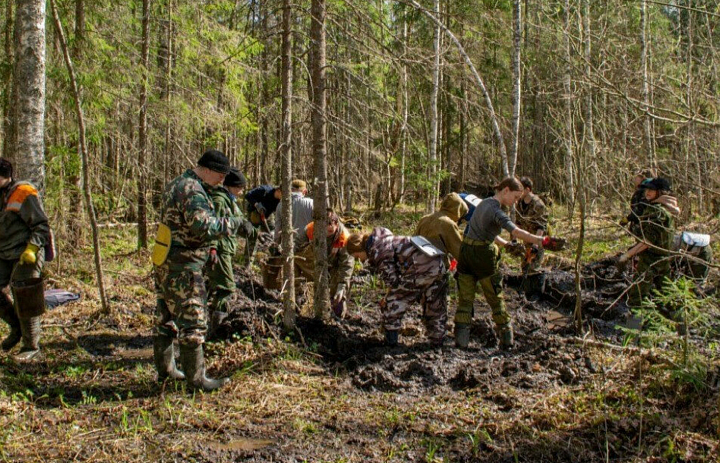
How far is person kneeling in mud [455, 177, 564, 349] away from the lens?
6000 millimetres

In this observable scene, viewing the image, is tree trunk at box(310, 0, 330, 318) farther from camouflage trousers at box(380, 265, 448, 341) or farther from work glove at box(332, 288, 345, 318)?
camouflage trousers at box(380, 265, 448, 341)

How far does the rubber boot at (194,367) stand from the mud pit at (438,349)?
100 centimetres

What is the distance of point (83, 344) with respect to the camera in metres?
6.31

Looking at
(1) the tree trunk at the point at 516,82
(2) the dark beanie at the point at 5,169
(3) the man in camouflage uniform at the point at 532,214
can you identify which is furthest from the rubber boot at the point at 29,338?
(1) the tree trunk at the point at 516,82

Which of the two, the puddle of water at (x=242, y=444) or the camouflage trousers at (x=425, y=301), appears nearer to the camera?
the puddle of water at (x=242, y=444)

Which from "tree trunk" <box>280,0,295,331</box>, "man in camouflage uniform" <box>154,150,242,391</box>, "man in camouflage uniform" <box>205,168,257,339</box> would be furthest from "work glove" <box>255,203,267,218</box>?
"man in camouflage uniform" <box>154,150,242,391</box>

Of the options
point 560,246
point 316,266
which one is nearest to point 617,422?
point 560,246

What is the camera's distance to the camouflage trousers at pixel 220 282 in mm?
6324

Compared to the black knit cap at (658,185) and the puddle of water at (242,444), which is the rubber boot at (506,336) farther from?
the puddle of water at (242,444)

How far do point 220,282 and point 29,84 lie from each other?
9.78 feet

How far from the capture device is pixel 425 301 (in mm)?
6121

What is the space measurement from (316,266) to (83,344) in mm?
2791

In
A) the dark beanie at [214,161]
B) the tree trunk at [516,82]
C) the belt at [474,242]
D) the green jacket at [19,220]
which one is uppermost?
the tree trunk at [516,82]

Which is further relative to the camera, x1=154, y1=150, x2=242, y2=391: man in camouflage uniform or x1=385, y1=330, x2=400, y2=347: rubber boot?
x1=385, y1=330, x2=400, y2=347: rubber boot
